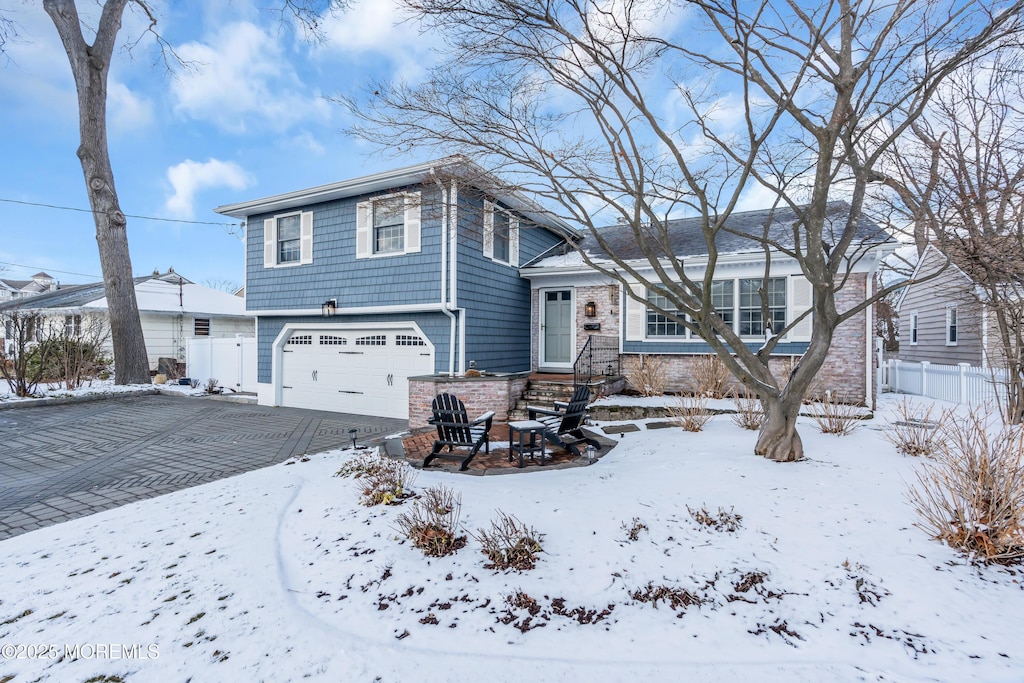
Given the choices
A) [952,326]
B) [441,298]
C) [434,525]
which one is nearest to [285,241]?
[441,298]

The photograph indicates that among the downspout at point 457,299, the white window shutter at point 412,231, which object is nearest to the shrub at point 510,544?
the downspout at point 457,299

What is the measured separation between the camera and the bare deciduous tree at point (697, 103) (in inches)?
177

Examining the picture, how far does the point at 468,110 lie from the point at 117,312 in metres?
14.4

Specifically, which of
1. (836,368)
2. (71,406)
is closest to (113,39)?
(71,406)

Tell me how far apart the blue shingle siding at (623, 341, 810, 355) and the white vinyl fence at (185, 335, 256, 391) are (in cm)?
1100

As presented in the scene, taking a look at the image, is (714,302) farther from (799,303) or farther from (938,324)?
(938,324)

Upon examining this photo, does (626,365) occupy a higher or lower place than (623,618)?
higher

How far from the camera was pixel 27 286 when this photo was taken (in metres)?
47.1

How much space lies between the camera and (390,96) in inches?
224

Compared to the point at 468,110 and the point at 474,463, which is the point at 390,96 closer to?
the point at 468,110

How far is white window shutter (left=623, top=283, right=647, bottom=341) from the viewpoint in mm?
10602

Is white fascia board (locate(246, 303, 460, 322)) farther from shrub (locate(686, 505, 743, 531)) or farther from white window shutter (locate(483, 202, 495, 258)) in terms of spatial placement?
shrub (locate(686, 505, 743, 531))

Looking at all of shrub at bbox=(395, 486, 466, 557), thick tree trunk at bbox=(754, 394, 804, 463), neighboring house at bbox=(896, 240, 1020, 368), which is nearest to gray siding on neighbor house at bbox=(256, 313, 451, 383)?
shrub at bbox=(395, 486, 466, 557)

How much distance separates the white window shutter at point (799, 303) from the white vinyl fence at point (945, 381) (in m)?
2.77
